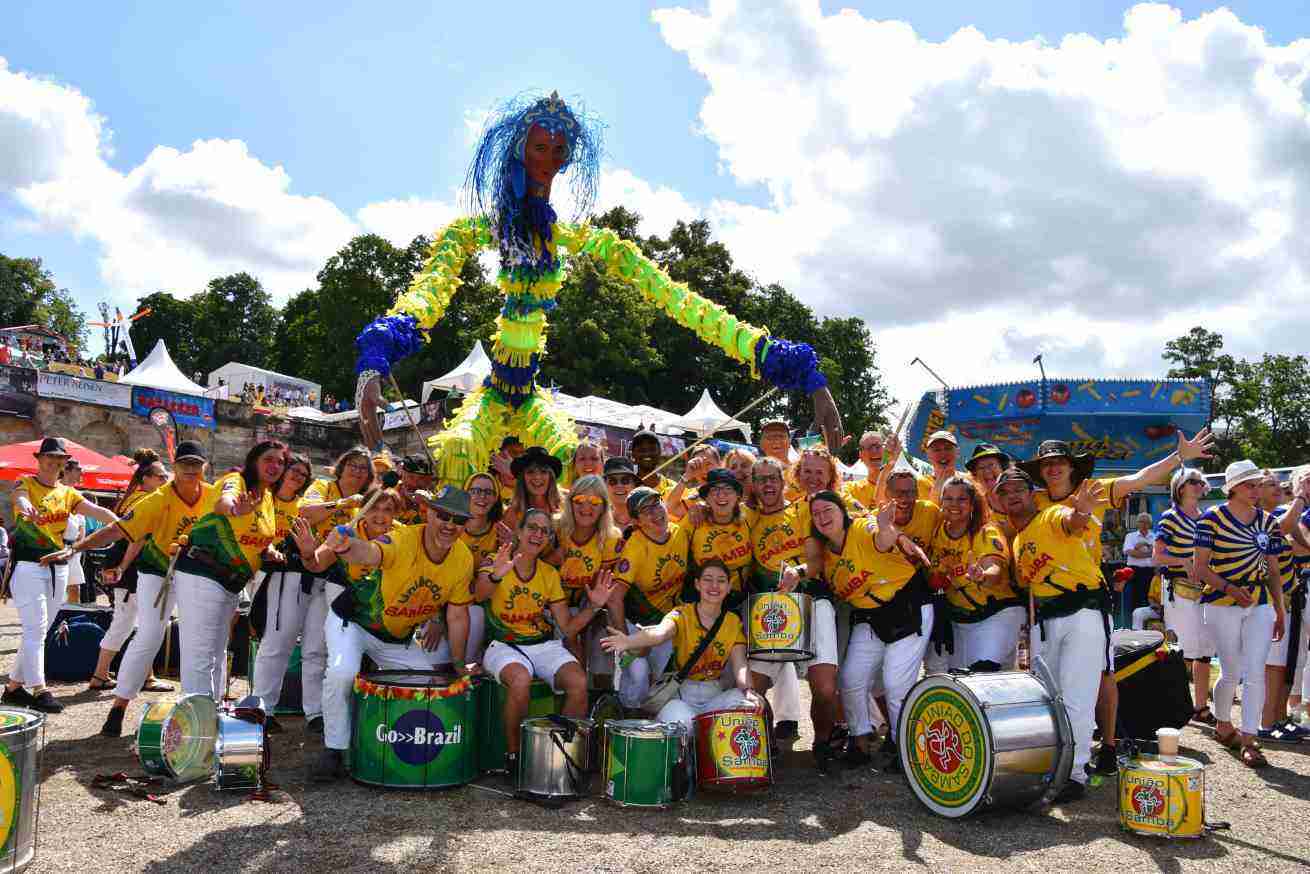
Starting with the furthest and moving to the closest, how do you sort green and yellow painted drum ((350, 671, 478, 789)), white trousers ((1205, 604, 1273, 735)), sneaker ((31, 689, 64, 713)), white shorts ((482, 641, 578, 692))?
sneaker ((31, 689, 64, 713)), white trousers ((1205, 604, 1273, 735)), white shorts ((482, 641, 578, 692)), green and yellow painted drum ((350, 671, 478, 789))

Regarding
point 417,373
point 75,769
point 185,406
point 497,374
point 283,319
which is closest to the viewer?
point 75,769

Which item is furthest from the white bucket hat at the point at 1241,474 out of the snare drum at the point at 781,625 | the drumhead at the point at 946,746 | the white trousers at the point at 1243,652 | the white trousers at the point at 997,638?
the snare drum at the point at 781,625

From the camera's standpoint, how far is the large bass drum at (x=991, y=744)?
13.6ft

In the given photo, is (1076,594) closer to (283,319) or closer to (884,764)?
(884,764)

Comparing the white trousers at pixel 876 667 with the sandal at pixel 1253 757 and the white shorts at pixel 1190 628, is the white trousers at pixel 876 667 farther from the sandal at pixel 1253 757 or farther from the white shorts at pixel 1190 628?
the white shorts at pixel 1190 628

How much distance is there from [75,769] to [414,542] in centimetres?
199

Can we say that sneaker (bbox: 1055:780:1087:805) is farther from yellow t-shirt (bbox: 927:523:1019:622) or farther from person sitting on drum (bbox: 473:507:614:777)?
person sitting on drum (bbox: 473:507:614:777)

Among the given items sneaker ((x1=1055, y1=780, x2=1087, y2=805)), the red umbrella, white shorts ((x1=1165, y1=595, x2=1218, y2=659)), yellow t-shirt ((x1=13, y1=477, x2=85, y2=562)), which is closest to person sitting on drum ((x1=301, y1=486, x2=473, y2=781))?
yellow t-shirt ((x1=13, y1=477, x2=85, y2=562))

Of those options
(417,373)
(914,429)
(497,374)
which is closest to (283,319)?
(417,373)

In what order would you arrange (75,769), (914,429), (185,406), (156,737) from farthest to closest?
1. (185,406)
2. (914,429)
3. (75,769)
4. (156,737)

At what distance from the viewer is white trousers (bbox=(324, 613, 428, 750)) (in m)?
4.77

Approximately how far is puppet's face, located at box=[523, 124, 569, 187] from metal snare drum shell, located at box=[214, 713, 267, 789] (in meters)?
3.70

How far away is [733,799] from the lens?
4695mm

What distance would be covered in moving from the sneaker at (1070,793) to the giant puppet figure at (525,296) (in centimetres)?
246
